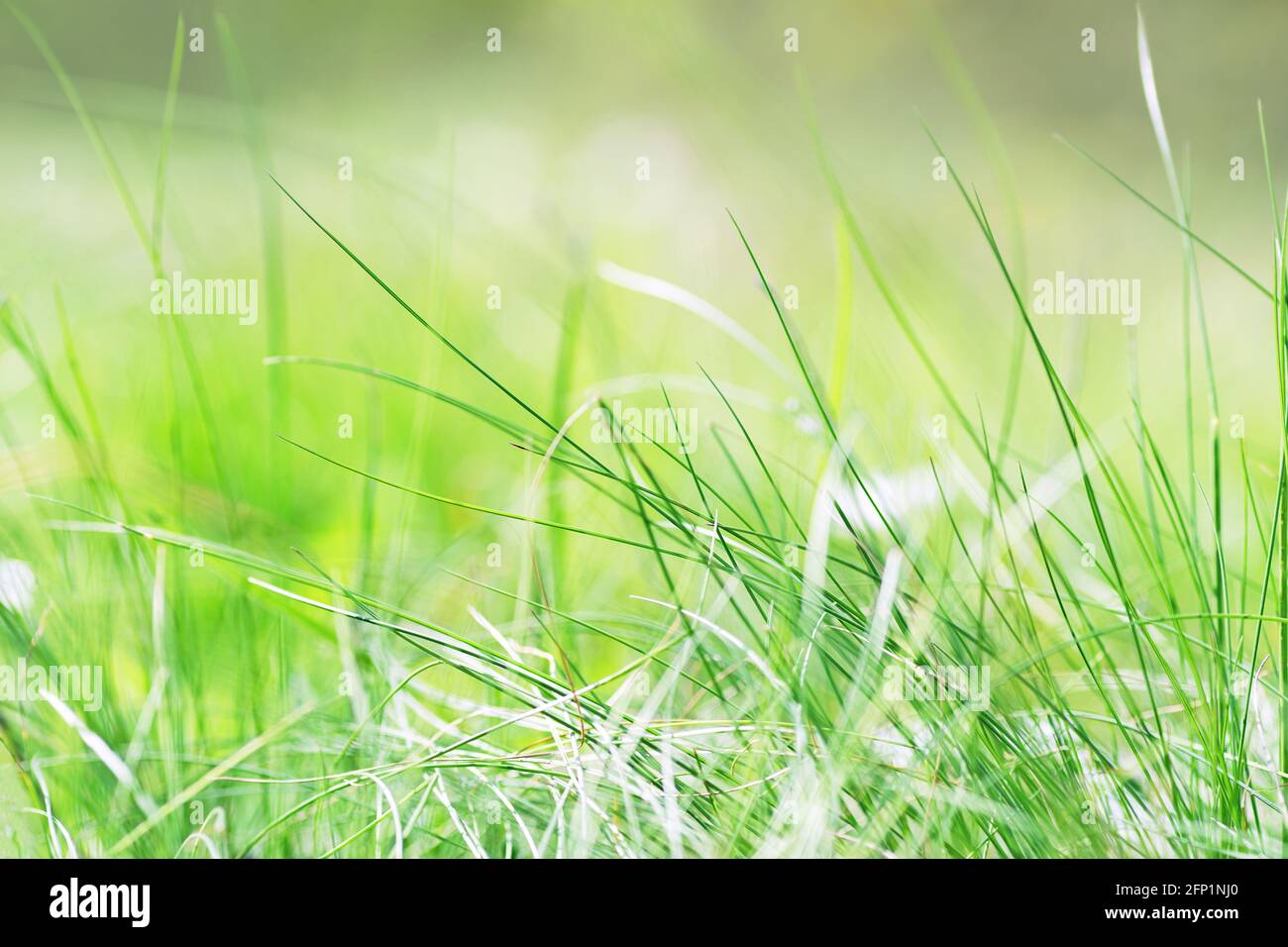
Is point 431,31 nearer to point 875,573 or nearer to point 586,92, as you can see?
point 586,92

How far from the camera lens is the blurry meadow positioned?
20.4 inches

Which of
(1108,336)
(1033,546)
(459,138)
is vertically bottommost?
(1033,546)

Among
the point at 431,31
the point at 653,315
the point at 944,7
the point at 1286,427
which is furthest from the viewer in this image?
the point at 653,315

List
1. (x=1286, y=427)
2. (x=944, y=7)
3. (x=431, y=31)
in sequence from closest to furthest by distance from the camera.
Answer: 1. (x=1286, y=427)
2. (x=944, y=7)
3. (x=431, y=31)

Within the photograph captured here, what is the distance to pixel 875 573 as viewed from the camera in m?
0.53

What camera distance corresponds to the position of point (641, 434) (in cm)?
58

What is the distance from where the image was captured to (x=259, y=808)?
58cm

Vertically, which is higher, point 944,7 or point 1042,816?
point 944,7

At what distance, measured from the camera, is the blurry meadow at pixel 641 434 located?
0.52 m

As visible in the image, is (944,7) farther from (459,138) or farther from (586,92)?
(459,138)

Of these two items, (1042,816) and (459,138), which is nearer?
(1042,816)

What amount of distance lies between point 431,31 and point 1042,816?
2.70 ft

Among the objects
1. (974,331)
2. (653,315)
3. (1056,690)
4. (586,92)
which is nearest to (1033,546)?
(1056,690)

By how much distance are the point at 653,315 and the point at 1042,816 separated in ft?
2.24
